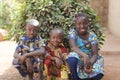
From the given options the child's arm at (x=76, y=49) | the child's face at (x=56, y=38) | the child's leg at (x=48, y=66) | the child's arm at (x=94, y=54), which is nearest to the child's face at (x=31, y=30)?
the child's face at (x=56, y=38)

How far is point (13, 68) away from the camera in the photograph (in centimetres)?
666

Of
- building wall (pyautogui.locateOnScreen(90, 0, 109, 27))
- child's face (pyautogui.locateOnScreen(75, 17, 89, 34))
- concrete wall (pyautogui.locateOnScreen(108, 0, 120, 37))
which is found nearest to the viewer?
child's face (pyautogui.locateOnScreen(75, 17, 89, 34))

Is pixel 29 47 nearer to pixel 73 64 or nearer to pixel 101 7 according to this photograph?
pixel 73 64

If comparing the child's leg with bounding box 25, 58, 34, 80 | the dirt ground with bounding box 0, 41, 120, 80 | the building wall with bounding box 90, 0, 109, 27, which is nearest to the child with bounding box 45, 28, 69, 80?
the child's leg with bounding box 25, 58, 34, 80

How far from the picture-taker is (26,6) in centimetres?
528

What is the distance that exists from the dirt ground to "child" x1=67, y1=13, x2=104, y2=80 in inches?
52.7

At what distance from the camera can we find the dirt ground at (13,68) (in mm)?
5855

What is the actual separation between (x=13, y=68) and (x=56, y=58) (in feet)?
7.65

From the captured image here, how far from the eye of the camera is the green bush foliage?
16.7ft

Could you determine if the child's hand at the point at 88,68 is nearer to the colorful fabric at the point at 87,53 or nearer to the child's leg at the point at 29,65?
the colorful fabric at the point at 87,53

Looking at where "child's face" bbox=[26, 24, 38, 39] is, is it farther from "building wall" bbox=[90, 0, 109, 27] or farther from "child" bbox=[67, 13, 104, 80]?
"building wall" bbox=[90, 0, 109, 27]

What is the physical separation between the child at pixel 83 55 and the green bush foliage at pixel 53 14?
0.45 m

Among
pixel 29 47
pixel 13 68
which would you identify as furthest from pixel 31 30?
pixel 13 68

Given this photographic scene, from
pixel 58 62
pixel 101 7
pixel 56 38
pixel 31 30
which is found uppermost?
pixel 31 30
